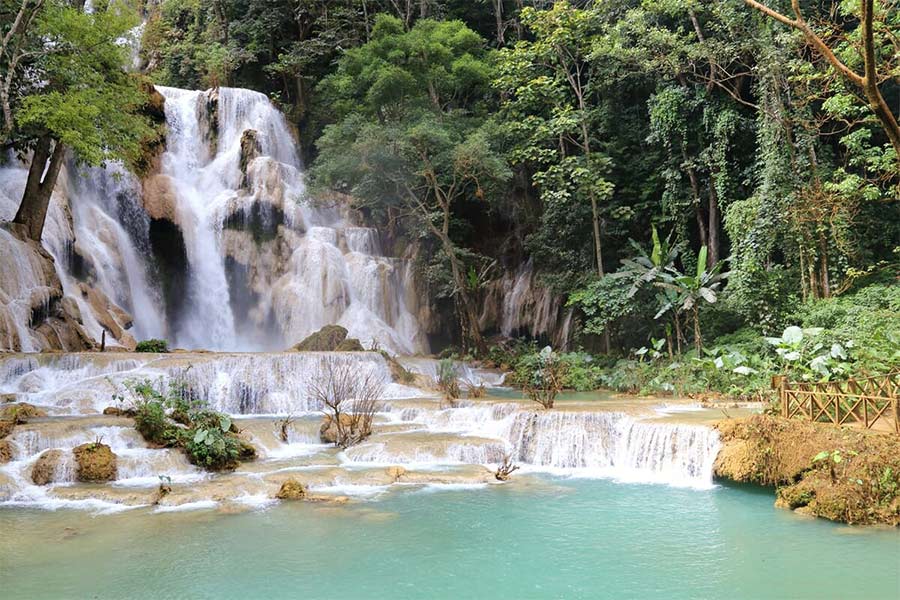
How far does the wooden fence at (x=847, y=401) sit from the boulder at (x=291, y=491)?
6.59m

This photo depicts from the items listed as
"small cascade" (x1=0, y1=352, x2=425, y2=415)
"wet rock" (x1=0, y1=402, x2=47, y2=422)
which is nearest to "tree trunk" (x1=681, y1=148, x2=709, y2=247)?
"small cascade" (x1=0, y1=352, x2=425, y2=415)

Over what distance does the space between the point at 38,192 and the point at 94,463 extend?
10.9 meters

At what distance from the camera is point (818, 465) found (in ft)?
28.1

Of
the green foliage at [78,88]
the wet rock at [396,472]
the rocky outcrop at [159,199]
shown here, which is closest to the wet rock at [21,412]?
the wet rock at [396,472]

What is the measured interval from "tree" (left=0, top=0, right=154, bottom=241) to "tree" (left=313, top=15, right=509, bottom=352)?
594 centimetres

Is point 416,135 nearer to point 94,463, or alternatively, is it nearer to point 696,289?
point 696,289

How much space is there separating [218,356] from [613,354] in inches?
425

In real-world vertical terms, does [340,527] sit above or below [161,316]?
below

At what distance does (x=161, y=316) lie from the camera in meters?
22.3

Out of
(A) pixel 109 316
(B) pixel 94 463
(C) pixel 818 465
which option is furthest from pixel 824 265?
(A) pixel 109 316

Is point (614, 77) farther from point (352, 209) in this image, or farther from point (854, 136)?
point (352, 209)

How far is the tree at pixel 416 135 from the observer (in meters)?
20.9

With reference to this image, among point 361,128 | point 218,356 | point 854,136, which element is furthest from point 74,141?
point 854,136

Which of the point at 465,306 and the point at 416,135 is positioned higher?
the point at 416,135
